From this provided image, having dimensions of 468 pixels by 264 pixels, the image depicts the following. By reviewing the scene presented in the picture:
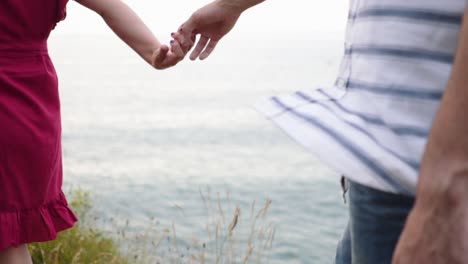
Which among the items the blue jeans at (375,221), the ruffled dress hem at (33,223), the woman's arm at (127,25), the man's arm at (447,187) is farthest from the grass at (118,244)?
the man's arm at (447,187)

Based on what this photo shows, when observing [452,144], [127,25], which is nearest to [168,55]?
[127,25]

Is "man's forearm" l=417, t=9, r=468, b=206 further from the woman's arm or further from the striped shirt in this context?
the woman's arm

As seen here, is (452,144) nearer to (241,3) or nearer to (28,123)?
(241,3)

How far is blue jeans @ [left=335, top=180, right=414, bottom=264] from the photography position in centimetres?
112

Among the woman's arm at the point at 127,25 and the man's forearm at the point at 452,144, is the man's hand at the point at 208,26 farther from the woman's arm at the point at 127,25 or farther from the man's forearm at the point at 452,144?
the man's forearm at the point at 452,144

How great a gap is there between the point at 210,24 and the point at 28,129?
1.97 ft

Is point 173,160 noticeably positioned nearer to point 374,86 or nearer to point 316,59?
point 374,86

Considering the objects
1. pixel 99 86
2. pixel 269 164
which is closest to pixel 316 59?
pixel 99 86

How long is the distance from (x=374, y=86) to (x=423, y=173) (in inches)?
9.0

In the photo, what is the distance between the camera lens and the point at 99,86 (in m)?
27.6

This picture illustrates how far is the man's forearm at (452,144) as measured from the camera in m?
0.89

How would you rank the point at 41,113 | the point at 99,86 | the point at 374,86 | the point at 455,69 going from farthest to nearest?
1. the point at 99,86
2. the point at 41,113
3. the point at 374,86
4. the point at 455,69

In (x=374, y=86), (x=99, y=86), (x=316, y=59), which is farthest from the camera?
(x=316, y=59)

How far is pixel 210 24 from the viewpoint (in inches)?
89.0
